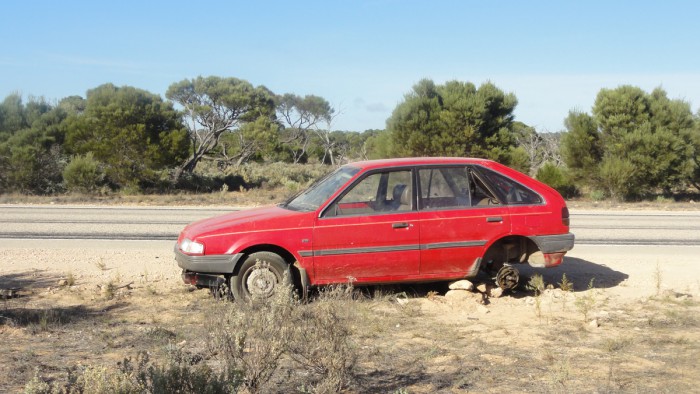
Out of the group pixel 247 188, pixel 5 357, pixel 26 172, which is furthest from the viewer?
pixel 247 188

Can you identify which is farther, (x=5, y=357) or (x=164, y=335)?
(x=164, y=335)

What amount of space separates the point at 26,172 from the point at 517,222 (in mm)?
21756

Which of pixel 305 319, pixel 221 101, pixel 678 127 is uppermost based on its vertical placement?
pixel 221 101

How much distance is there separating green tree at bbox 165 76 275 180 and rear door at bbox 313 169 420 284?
79.7 ft

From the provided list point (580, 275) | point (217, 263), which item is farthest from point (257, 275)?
point (580, 275)

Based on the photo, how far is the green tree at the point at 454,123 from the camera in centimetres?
2727

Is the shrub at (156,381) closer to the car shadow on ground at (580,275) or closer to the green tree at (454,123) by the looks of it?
the car shadow on ground at (580,275)

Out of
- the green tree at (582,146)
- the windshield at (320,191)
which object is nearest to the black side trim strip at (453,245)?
the windshield at (320,191)

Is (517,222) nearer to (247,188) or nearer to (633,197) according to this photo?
(633,197)

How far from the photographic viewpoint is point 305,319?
4895mm

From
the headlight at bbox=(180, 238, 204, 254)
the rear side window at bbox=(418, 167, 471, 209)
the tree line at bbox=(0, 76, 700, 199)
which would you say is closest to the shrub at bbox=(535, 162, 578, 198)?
the tree line at bbox=(0, 76, 700, 199)

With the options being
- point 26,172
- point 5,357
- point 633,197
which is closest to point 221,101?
point 26,172

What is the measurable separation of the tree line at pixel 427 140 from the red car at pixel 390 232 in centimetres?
1802

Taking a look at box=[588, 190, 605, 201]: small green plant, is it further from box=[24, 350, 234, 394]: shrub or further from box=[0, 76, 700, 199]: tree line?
box=[24, 350, 234, 394]: shrub
